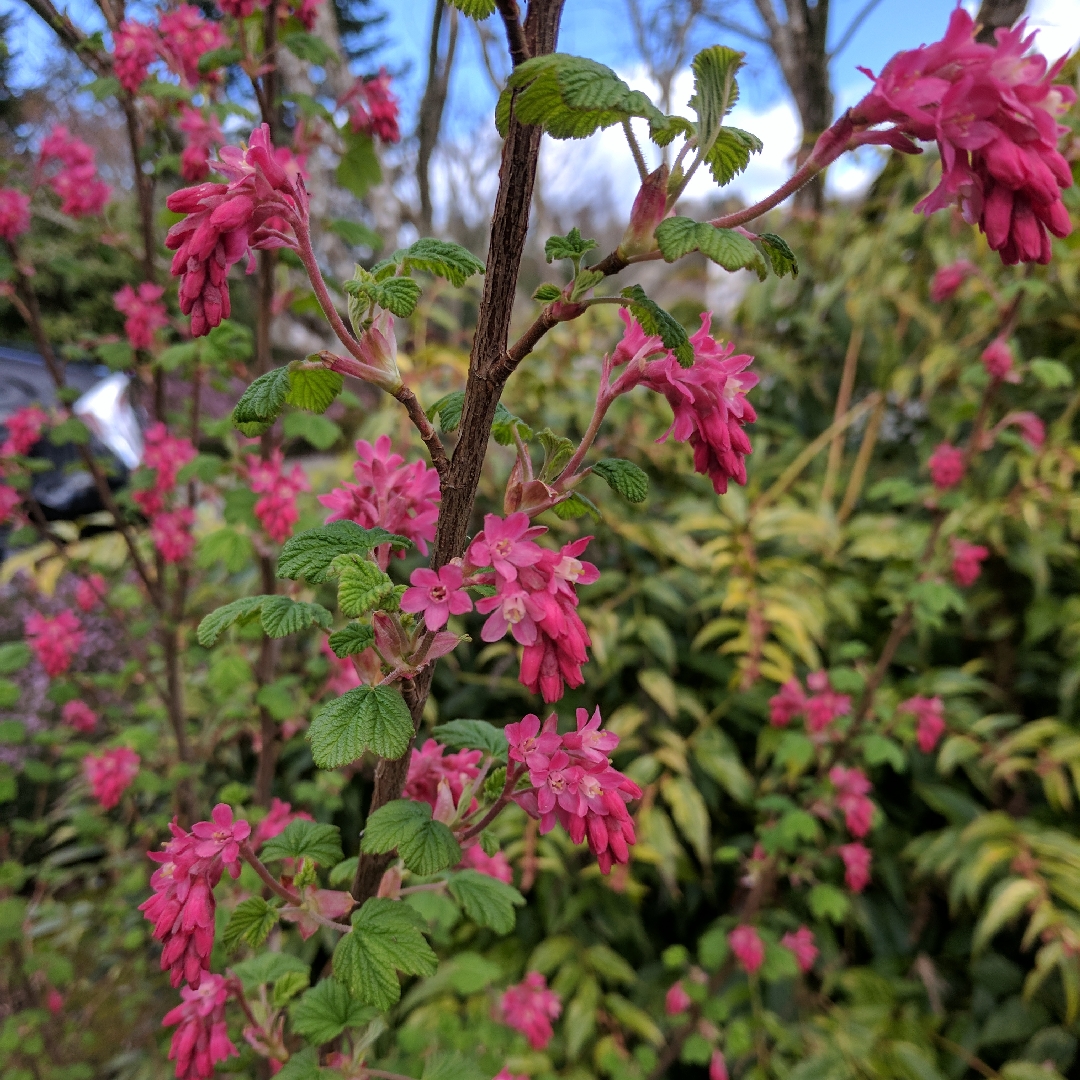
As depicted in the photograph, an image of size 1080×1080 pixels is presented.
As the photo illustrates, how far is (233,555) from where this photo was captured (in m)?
1.29

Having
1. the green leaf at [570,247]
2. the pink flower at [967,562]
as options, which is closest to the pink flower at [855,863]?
the pink flower at [967,562]

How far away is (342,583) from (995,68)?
0.55 m

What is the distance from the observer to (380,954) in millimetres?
545

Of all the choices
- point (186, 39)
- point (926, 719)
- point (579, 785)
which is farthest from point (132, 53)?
point (926, 719)

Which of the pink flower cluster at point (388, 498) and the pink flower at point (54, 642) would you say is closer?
the pink flower cluster at point (388, 498)

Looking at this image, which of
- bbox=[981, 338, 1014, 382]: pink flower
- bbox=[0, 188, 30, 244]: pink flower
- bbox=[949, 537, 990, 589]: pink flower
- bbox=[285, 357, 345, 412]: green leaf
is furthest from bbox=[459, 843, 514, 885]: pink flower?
bbox=[0, 188, 30, 244]: pink flower

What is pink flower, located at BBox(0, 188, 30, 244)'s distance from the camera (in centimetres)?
151

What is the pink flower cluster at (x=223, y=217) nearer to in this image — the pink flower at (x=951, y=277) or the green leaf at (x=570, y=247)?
the green leaf at (x=570, y=247)

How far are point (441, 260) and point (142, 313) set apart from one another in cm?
129

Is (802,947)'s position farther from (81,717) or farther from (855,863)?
(81,717)

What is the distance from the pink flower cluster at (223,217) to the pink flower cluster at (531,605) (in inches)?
10.5

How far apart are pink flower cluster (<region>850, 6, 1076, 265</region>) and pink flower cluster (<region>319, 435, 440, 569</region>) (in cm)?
46

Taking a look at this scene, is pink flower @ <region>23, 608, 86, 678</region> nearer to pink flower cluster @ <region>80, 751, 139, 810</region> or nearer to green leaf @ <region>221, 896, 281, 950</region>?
pink flower cluster @ <region>80, 751, 139, 810</region>

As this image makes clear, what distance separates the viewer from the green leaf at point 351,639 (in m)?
0.52
